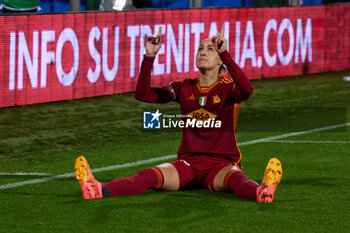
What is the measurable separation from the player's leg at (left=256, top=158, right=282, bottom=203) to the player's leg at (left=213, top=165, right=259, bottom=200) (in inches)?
3.0

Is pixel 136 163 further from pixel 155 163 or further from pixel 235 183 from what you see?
pixel 235 183

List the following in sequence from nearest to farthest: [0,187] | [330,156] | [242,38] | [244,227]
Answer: [244,227], [0,187], [330,156], [242,38]

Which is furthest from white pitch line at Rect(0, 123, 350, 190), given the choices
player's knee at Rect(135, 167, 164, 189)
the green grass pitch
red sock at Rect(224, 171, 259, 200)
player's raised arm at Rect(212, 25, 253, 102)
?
player's raised arm at Rect(212, 25, 253, 102)

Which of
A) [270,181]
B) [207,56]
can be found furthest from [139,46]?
[270,181]

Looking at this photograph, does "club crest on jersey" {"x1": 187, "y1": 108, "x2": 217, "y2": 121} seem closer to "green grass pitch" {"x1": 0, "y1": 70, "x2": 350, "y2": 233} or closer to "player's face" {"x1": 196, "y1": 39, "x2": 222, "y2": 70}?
"player's face" {"x1": 196, "y1": 39, "x2": 222, "y2": 70}

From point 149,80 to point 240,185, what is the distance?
1.14 meters

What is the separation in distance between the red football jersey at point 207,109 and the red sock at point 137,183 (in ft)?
1.23

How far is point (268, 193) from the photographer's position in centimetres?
666

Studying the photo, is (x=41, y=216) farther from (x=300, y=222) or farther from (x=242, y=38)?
(x=242, y=38)

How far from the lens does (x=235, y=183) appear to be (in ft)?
22.8

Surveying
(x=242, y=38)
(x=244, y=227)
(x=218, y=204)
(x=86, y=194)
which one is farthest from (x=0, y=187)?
(x=242, y=38)

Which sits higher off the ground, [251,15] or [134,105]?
[251,15]

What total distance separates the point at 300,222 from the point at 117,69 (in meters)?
8.76

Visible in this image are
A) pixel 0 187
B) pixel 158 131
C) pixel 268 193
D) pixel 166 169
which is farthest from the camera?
pixel 158 131
